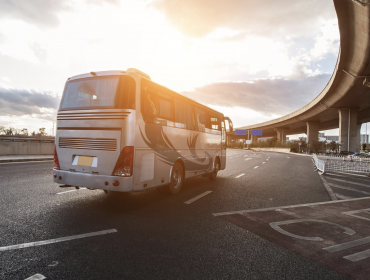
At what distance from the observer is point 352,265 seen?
3598 millimetres

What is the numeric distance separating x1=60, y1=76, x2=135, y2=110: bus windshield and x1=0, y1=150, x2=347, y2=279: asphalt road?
94.9 inches

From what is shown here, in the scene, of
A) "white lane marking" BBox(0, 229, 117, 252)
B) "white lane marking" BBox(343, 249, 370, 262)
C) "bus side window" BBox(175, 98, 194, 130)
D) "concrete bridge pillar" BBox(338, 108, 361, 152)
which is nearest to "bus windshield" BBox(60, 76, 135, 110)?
"bus side window" BBox(175, 98, 194, 130)

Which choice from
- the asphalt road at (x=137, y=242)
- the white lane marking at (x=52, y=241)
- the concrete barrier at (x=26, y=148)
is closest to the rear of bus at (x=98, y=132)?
the asphalt road at (x=137, y=242)

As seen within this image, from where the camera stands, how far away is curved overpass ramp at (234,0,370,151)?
649 inches

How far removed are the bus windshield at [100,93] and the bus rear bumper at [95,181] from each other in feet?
5.19

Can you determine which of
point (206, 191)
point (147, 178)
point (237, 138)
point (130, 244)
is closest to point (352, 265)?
point (130, 244)

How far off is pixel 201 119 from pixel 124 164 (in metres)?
4.99

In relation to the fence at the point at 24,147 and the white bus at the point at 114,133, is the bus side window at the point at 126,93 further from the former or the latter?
the fence at the point at 24,147

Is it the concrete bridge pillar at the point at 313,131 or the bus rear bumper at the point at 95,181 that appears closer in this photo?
the bus rear bumper at the point at 95,181

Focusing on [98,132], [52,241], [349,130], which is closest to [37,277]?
[52,241]

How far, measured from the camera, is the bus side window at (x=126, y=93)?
19.2 feet

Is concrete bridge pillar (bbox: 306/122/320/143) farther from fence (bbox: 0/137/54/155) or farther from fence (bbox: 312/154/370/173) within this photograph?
fence (bbox: 0/137/54/155)

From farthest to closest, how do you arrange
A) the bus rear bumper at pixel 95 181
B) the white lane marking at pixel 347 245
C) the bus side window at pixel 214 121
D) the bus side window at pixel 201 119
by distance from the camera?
the bus side window at pixel 214 121, the bus side window at pixel 201 119, the bus rear bumper at pixel 95 181, the white lane marking at pixel 347 245

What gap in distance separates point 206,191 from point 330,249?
4.93 metres
